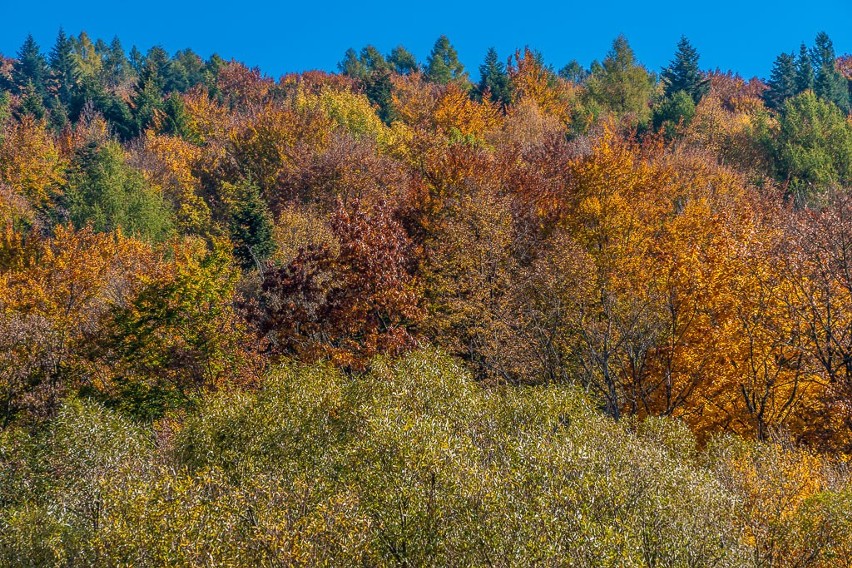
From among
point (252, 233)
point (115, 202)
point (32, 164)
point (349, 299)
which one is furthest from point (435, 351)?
point (32, 164)

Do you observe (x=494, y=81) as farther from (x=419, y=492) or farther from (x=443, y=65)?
(x=419, y=492)

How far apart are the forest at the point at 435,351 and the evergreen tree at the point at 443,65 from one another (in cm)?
3949

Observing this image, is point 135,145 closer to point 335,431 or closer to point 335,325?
point 335,325

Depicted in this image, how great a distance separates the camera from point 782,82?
9600cm

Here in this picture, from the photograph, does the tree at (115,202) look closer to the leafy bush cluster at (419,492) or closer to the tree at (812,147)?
the leafy bush cluster at (419,492)

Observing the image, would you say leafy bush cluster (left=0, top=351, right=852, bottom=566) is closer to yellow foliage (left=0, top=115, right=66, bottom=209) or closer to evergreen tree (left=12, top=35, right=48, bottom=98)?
yellow foliage (left=0, top=115, right=66, bottom=209)

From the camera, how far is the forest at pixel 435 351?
16.0 m

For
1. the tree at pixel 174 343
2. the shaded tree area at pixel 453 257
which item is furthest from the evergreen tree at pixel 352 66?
the tree at pixel 174 343

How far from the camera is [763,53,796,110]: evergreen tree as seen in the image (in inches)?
3755

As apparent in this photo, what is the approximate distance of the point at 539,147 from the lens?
64688mm

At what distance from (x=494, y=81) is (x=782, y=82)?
128 feet

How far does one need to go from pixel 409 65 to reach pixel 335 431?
4627 inches

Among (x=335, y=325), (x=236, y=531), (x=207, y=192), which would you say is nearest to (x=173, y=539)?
(x=236, y=531)

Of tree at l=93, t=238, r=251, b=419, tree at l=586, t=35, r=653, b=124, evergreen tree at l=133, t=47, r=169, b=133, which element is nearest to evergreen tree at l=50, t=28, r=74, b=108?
evergreen tree at l=133, t=47, r=169, b=133
